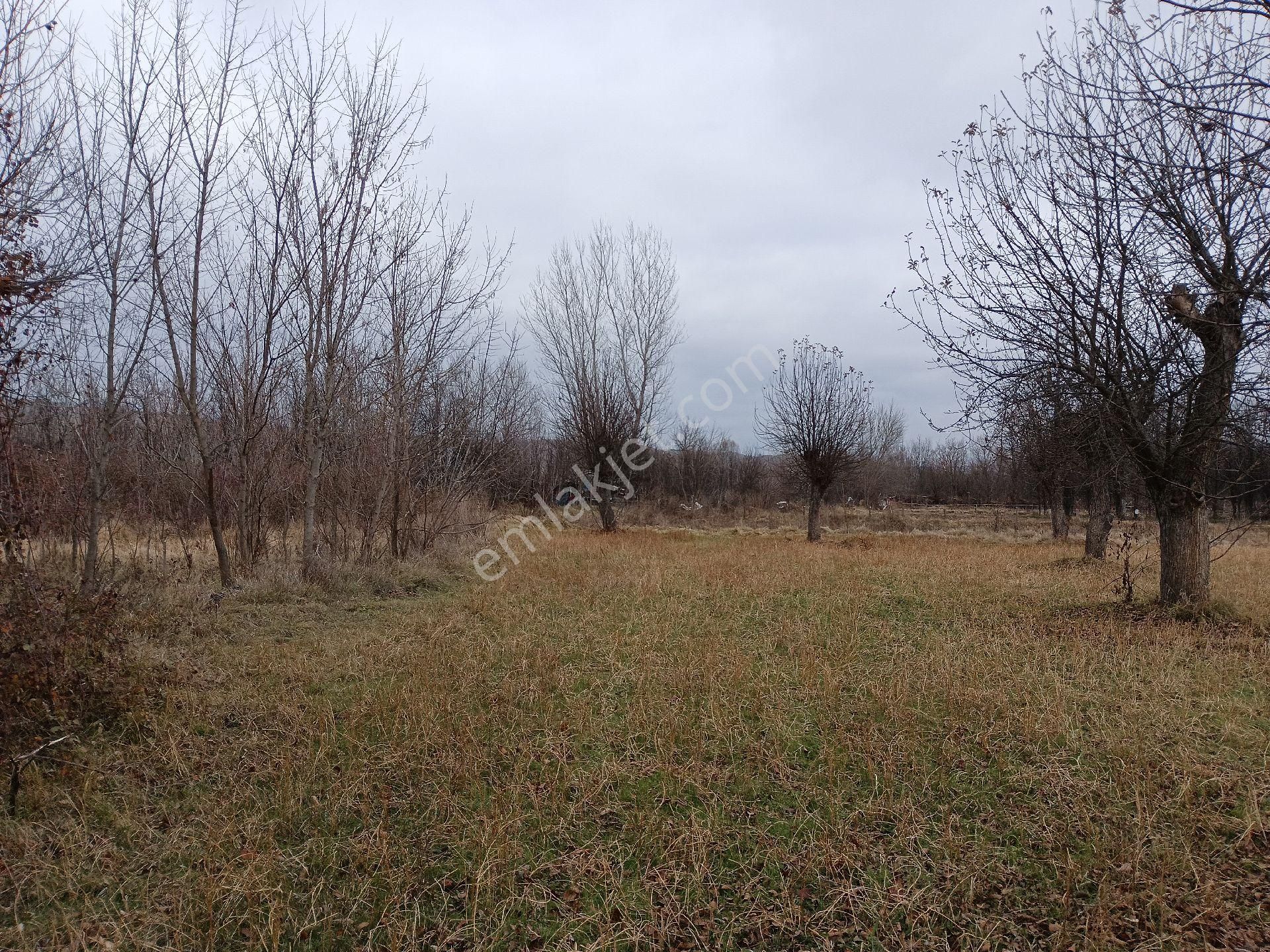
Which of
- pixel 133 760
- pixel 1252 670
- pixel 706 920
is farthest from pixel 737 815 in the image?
pixel 1252 670

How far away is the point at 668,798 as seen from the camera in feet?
9.80

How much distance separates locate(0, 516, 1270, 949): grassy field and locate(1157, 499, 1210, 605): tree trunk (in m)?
0.68

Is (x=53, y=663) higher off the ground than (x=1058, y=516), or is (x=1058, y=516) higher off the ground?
(x=1058, y=516)

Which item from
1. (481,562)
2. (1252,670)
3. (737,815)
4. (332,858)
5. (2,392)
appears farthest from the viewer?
(481,562)

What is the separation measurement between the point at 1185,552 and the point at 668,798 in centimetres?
607

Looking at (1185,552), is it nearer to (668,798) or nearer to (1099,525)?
(668,798)

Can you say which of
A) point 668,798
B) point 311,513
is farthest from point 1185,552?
point 311,513

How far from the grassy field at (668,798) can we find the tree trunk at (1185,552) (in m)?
0.68

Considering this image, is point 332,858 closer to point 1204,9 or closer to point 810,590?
point 1204,9

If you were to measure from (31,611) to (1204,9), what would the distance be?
21.8 ft

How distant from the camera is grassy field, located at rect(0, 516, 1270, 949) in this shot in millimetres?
2238

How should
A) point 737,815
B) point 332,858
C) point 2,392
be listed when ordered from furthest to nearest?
1. point 2,392
2. point 737,815
3. point 332,858

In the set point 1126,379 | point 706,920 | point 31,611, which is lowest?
point 706,920

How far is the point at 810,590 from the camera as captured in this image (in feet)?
26.2
